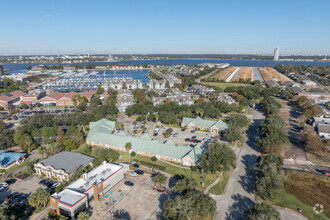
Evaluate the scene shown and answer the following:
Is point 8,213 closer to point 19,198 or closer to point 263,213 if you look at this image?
point 19,198

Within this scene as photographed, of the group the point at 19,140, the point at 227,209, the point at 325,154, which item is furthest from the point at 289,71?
the point at 19,140

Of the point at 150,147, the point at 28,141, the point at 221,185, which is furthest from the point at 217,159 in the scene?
the point at 28,141

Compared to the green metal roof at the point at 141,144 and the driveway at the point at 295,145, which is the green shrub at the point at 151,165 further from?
the driveway at the point at 295,145

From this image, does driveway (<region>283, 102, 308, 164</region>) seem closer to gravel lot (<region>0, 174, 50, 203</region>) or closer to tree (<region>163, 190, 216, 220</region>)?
tree (<region>163, 190, 216, 220</region>)

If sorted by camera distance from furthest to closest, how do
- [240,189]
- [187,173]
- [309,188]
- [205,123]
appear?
[205,123], [187,173], [309,188], [240,189]

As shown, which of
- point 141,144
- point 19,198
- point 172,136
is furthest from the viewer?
point 172,136

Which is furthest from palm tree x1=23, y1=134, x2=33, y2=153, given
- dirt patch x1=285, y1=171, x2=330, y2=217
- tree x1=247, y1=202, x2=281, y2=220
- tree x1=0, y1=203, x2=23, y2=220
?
dirt patch x1=285, y1=171, x2=330, y2=217
